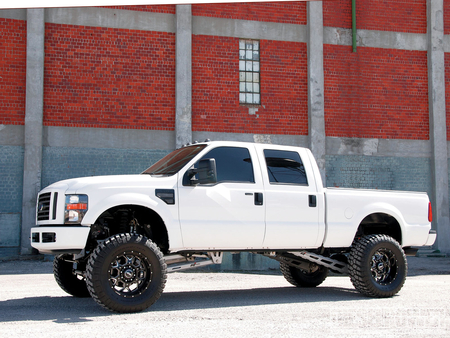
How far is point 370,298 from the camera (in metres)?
8.07

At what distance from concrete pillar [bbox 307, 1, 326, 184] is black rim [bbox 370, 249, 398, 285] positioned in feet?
30.1

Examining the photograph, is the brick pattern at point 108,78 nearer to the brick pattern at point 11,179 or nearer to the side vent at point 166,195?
the brick pattern at point 11,179

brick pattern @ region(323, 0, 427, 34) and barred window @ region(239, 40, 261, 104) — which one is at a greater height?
brick pattern @ region(323, 0, 427, 34)

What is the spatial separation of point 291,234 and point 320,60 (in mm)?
11180

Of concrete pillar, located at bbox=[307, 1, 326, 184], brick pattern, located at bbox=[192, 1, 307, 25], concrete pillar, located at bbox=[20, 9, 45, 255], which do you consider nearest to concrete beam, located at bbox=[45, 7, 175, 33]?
concrete pillar, located at bbox=[20, 9, 45, 255]

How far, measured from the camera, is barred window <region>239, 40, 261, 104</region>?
17.4 m

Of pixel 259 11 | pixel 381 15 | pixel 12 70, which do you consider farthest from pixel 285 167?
pixel 381 15

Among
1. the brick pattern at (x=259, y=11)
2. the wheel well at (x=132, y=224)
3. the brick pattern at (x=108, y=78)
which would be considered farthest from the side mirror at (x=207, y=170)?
the brick pattern at (x=259, y=11)

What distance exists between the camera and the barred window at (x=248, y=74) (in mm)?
17359

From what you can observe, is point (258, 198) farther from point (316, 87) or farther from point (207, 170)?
point (316, 87)

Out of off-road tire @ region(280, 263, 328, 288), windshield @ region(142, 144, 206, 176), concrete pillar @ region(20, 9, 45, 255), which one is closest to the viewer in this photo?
windshield @ region(142, 144, 206, 176)

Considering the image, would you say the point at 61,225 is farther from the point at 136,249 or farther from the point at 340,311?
the point at 340,311

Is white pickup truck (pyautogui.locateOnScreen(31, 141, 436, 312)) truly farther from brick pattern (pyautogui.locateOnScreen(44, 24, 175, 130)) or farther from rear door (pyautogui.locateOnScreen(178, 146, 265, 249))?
brick pattern (pyautogui.locateOnScreen(44, 24, 175, 130))

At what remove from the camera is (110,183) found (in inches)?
265
